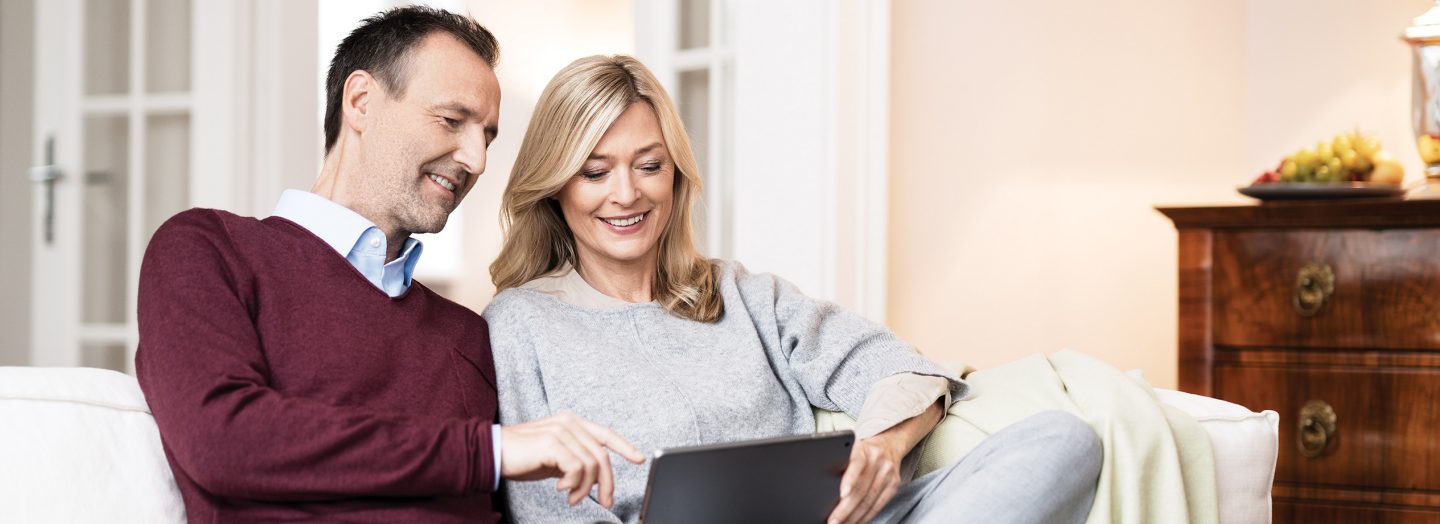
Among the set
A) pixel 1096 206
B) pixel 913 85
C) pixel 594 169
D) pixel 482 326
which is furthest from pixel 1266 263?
pixel 482 326

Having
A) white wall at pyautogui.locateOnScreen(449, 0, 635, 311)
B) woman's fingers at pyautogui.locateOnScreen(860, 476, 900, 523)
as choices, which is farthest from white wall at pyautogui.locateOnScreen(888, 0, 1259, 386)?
white wall at pyautogui.locateOnScreen(449, 0, 635, 311)

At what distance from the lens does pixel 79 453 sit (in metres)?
1.18

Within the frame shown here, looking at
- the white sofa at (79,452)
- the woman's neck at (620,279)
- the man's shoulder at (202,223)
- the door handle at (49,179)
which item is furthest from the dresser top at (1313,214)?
the door handle at (49,179)

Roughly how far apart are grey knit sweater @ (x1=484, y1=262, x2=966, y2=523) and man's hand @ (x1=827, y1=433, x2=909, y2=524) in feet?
0.69

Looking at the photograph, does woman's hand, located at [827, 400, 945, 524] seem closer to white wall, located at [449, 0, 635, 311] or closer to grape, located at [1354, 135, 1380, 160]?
grape, located at [1354, 135, 1380, 160]

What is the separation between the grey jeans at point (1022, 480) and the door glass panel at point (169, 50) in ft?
7.17

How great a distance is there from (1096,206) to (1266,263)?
0.48 meters

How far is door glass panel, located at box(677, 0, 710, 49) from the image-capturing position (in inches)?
107

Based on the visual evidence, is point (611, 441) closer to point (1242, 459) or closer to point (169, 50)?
point (1242, 459)

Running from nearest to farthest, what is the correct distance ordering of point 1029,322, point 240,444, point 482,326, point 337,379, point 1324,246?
1. point 240,444
2. point 337,379
3. point 482,326
4. point 1324,246
5. point 1029,322

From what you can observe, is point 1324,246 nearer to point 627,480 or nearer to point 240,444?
point 627,480

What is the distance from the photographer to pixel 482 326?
156 cm

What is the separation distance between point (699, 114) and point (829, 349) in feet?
3.97

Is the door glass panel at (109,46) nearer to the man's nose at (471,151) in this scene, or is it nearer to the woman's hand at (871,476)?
the man's nose at (471,151)
